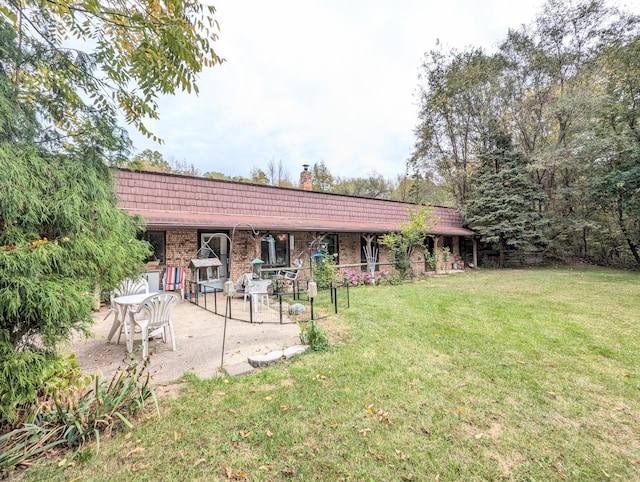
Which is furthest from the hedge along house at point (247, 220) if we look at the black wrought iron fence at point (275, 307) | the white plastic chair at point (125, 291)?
the white plastic chair at point (125, 291)

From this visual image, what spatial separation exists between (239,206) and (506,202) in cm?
1435

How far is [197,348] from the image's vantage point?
412 centimetres

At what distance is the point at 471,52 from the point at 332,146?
12.7 m

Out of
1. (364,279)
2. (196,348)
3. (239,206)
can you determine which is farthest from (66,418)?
(364,279)

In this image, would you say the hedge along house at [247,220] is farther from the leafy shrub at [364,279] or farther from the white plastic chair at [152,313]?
the white plastic chair at [152,313]

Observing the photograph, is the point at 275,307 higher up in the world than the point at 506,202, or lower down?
lower down

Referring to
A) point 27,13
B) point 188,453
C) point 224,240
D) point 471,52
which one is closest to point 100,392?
point 188,453

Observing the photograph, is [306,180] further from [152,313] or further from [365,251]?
[152,313]

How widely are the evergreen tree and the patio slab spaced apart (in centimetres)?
1476

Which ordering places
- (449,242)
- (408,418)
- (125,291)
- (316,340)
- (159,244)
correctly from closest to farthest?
(408,418) < (316,340) < (125,291) < (159,244) < (449,242)

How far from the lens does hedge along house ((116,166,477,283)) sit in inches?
337

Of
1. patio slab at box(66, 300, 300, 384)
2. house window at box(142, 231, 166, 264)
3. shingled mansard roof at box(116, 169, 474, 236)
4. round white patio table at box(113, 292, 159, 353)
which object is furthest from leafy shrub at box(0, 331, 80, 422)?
house window at box(142, 231, 166, 264)

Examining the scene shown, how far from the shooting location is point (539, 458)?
6.66ft

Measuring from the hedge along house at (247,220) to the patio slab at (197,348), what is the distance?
2253 millimetres
